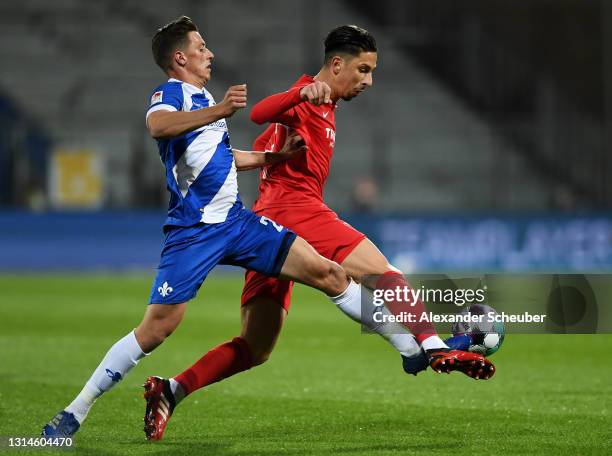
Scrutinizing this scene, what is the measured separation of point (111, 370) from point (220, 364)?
2.69 ft

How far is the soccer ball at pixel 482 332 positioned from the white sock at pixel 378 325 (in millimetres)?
253

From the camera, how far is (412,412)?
7.48m

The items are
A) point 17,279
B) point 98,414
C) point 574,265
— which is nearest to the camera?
point 98,414

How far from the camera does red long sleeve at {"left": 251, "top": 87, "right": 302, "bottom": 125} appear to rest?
621cm

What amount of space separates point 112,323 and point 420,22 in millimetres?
15891

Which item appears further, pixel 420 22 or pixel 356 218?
pixel 420 22

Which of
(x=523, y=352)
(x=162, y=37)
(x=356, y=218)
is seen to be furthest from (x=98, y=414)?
(x=356, y=218)

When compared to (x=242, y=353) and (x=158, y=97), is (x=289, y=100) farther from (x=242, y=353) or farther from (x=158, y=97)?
(x=242, y=353)

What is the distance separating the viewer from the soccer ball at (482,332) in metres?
6.09

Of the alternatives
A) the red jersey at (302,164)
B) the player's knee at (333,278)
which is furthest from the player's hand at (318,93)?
the player's knee at (333,278)

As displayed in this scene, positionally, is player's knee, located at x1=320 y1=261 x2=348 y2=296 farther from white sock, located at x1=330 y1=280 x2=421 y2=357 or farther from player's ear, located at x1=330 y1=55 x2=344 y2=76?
player's ear, located at x1=330 y1=55 x2=344 y2=76

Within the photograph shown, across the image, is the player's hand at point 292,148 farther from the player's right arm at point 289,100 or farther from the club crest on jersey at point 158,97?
the club crest on jersey at point 158,97

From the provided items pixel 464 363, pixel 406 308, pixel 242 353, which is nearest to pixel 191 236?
pixel 242 353

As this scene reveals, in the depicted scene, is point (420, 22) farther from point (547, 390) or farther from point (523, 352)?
point (547, 390)
